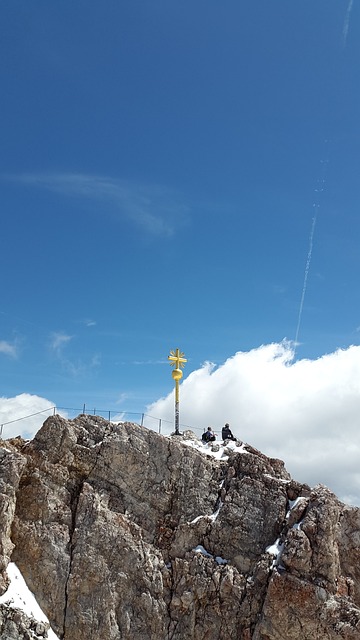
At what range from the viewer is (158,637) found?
38000mm

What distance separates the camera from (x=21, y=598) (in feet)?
119

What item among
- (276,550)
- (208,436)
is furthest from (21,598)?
(208,436)

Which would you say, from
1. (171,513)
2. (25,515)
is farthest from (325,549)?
(25,515)

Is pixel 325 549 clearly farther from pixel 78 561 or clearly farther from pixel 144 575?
pixel 78 561

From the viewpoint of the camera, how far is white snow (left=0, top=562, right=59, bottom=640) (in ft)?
117

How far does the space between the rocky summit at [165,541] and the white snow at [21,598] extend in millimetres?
413

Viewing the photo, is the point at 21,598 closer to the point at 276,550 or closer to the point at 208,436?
the point at 276,550

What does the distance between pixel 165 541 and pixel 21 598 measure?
10.8 meters

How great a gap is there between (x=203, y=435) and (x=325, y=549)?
47.4ft

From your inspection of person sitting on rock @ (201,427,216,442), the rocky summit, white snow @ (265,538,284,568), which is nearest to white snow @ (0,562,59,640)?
the rocky summit

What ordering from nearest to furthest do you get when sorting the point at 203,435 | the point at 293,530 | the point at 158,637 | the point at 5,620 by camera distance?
the point at 5,620 < the point at 158,637 < the point at 293,530 < the point at 203,435

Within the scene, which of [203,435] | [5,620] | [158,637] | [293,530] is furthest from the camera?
[203,435]

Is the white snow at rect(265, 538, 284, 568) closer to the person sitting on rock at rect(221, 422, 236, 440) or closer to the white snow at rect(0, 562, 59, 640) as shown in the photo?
the person sitting on rock at rect(221, 422, 236, 440)

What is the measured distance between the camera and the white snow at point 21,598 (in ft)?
117
